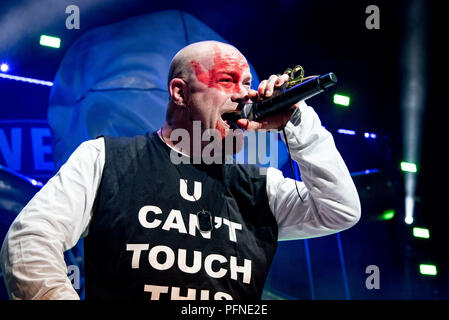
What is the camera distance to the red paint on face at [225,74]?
1.54 metres

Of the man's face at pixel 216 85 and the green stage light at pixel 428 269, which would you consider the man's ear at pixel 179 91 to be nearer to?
the man's face at pixel 216 85

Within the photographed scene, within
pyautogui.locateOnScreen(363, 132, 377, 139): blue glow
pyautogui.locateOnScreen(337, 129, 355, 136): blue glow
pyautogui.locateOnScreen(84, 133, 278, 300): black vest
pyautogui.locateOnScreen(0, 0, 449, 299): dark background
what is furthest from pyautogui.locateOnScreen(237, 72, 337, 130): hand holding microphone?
pyautogui.locateOnScreen(363, 132, 377, 139): blue glow

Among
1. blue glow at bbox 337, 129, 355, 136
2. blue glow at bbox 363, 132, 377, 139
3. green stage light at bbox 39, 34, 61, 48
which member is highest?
green stage light at bbox 39, 34, 61, 48

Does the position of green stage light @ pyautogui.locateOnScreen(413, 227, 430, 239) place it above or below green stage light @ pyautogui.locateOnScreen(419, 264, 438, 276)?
above

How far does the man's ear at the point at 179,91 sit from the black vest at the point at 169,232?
0.60 feet

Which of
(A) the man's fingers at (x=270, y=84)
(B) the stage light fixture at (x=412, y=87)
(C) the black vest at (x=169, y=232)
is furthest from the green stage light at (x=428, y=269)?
(A) the man's fingers at (x=270, y=84)

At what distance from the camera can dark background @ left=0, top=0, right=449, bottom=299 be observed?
283 centimetres

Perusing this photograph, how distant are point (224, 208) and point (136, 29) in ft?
6.64

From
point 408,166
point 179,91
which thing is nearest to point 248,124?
point 179,91

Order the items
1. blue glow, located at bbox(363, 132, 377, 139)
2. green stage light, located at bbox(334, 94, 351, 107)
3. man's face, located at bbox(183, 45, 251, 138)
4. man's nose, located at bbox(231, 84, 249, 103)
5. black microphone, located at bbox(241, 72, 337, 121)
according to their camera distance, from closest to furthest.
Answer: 1. black microphone, located at bbox(241, 72, 337, 121)
2. man's nose, located at bbox(231, 84, 249, 103)
3. man's face, located at bbox(183, 45, 251, 138)
4. green stage light, located at bbox(334, 94, 351, 107)
5. blue glow, located at bbox(363, 132, 377, 139)

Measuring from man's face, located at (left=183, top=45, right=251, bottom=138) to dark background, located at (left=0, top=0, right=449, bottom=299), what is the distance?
1.61 m

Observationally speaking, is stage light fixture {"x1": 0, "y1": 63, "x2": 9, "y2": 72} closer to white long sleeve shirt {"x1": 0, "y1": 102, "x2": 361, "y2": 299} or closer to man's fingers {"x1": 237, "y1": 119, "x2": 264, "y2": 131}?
white long sleeve shirt {"x1": 0, "y1": 102, "x2": 361, "y2": 299}

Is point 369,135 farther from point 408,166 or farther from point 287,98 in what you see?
point 287,98
